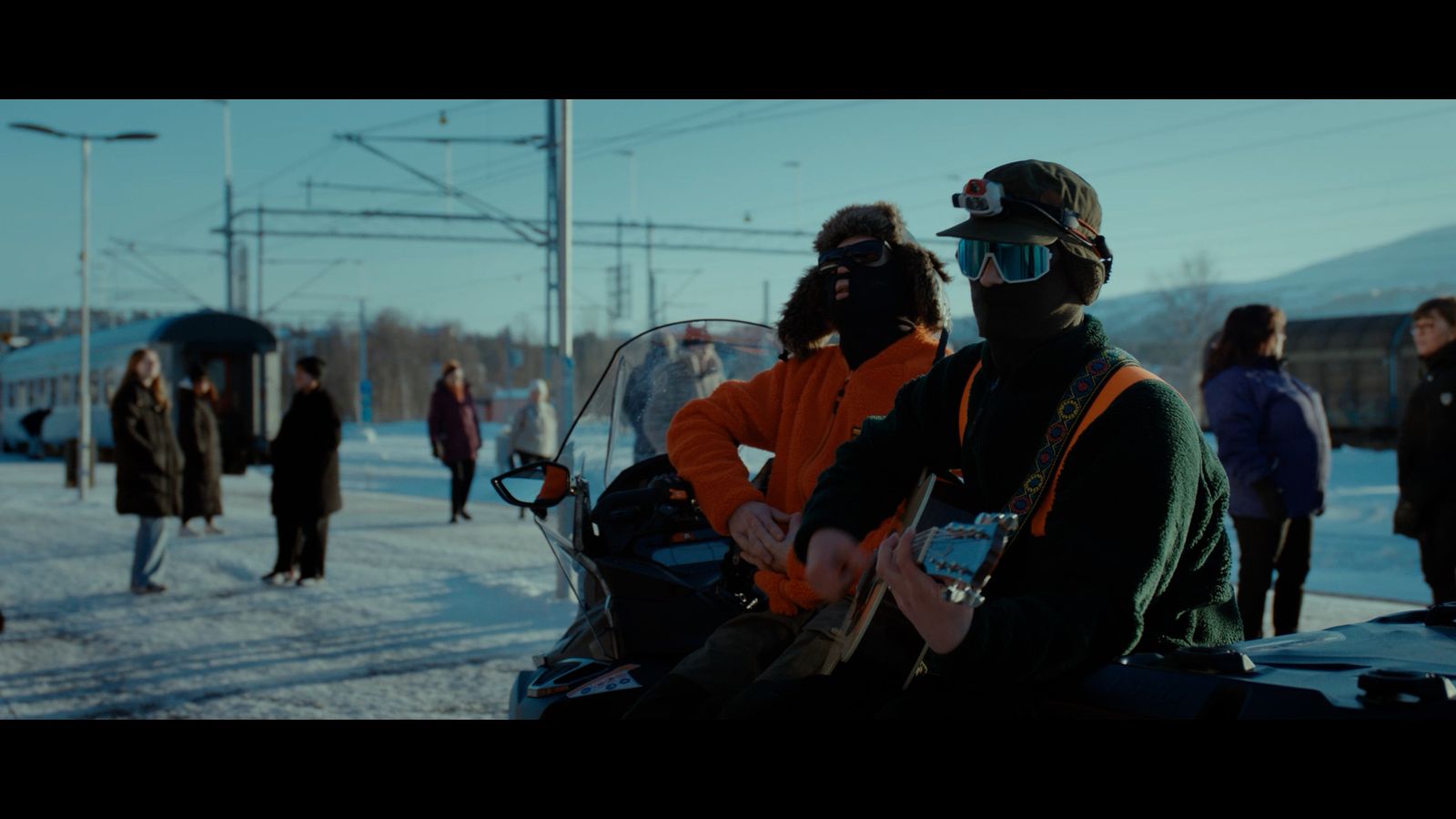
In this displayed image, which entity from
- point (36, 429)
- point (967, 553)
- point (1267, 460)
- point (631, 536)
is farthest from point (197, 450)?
point (36, 429)

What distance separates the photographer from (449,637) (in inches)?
262

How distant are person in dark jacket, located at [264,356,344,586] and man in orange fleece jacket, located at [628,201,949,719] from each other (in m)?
6.33

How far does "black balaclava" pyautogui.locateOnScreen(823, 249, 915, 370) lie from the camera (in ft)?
9.31

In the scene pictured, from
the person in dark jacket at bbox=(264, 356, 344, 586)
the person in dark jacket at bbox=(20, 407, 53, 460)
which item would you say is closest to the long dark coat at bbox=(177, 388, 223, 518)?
the person in dark jacket at bbox=(264, 356, 344, 586)

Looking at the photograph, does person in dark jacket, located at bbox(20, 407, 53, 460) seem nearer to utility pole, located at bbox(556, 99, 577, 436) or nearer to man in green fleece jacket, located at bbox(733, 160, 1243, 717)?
utility pole, located at bbox(556, 99, 577, 436)

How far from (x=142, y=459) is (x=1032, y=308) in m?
8.19

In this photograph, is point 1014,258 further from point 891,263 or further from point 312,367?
point 312,367

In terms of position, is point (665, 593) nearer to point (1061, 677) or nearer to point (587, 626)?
point (587, 626)

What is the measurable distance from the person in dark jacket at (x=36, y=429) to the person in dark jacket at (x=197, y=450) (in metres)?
22.8

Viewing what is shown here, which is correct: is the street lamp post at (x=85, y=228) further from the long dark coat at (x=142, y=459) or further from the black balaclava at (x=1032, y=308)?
the black balaclava at (x=1032, y=308)

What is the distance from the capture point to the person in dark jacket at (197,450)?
1029 cm

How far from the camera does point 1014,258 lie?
1873 mm

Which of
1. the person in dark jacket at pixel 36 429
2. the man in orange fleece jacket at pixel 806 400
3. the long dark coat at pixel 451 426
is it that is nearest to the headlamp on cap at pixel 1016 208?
the man in orange fleece jacket at pixel 806 400

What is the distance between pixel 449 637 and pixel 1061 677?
5.47 metres
